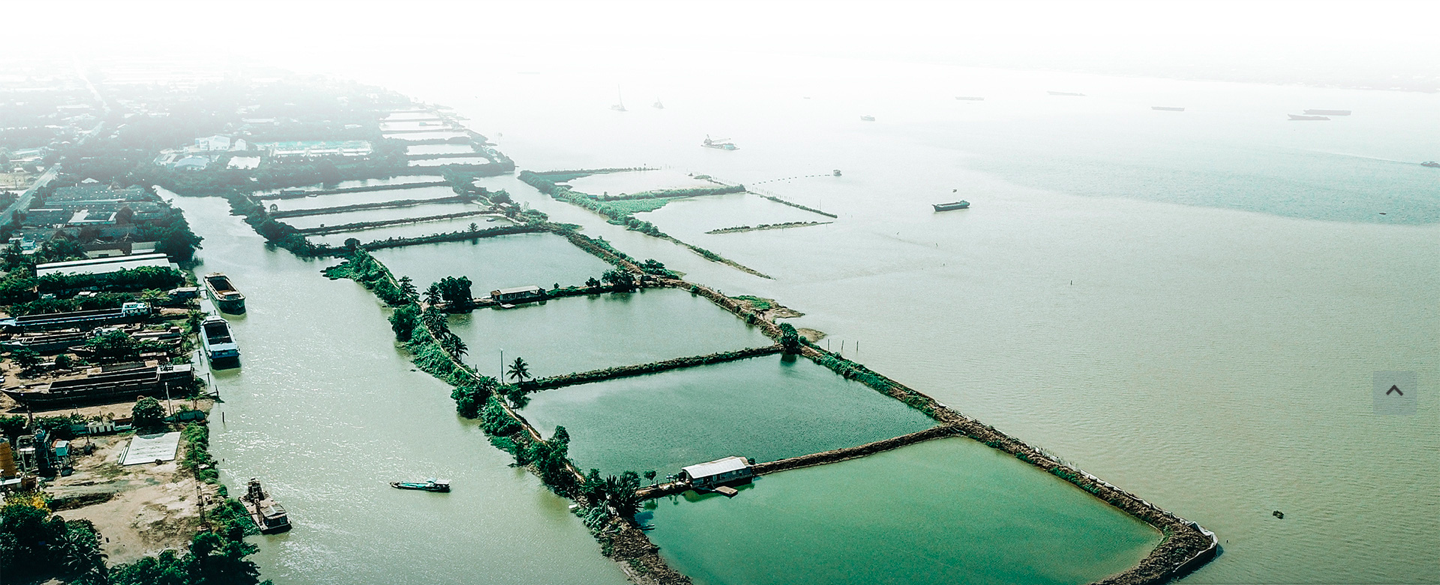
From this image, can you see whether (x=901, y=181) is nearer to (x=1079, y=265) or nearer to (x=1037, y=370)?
(x=1079, y=265)

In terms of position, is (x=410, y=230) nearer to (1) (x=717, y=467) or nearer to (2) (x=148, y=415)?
(2) (x=148, y=415)

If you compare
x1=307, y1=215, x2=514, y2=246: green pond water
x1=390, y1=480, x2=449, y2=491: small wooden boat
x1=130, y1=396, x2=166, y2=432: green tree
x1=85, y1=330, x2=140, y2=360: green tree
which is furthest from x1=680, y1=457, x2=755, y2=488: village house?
x1=307, y1=215, x2=514, y2=246: green pond water

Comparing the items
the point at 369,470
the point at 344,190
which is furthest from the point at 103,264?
the point at 369,470

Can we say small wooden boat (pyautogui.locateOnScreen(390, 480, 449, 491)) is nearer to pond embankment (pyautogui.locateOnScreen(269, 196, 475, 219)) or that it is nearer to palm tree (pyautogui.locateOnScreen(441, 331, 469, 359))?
palm tree (pyautogui.locateOnScreen(441, 331, 469, 359))

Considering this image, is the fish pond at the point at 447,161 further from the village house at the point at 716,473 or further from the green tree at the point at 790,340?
the village house at the point at 716,473

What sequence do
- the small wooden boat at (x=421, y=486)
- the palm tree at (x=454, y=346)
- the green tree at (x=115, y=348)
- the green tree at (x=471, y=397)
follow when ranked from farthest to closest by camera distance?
the palm tree at (x=454, y=346) → the green tree at (x=115, y=348) → the green tree at (x=471, y=397) → the small wooden boat at (x=421, y=486)

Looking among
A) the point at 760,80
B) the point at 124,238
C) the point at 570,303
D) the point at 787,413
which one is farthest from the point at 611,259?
the point at 760,80

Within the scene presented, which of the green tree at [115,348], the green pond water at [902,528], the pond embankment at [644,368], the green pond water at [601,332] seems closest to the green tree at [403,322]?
the green pond water at [601,332]
